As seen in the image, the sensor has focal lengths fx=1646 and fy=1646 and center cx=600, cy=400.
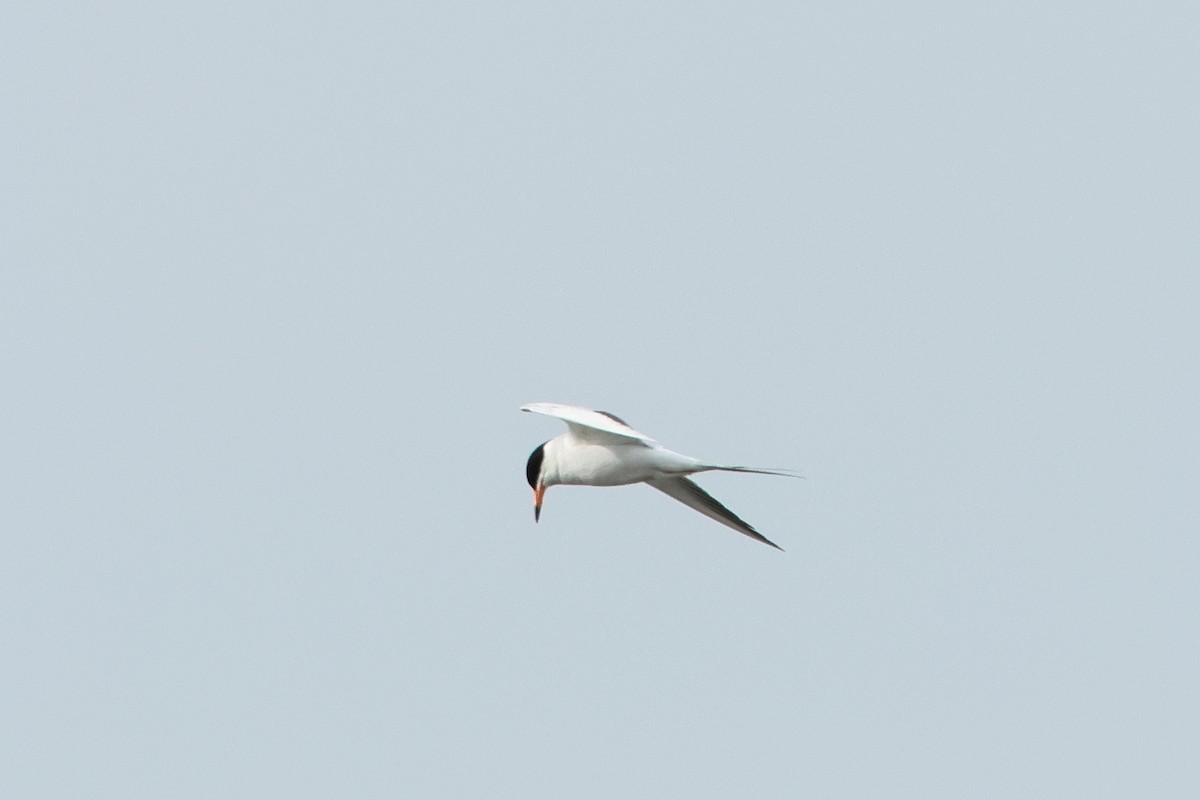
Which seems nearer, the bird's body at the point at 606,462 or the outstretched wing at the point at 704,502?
the bird's body at the point at 606,462

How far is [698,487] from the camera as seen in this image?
15938mm

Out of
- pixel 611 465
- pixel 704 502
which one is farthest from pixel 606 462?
pixel 704 502

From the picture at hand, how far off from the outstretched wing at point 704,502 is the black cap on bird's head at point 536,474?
110 centimetres

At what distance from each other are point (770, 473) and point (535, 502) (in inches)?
137

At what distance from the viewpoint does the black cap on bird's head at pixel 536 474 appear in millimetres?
Result: 15539

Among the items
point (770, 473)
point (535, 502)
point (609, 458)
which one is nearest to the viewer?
point (770, 473)

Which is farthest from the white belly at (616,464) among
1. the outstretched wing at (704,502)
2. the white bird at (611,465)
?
the outstretched wing at (704,502)

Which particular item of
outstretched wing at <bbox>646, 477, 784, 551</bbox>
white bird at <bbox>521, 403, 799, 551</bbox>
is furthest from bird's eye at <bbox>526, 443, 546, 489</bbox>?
outstretched wing at <bbox>646, 477, 784, 551</bbox>

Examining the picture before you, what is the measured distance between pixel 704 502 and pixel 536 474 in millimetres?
1710

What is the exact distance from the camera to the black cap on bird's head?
15539 millimetres

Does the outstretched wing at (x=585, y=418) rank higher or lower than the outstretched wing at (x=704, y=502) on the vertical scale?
higher

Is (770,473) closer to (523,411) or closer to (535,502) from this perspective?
(523,411)

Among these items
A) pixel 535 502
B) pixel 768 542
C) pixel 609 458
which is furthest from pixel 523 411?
pixel 768 542

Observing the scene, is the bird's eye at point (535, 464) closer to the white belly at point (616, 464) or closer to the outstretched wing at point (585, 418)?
the white belly at point (616, 464)
